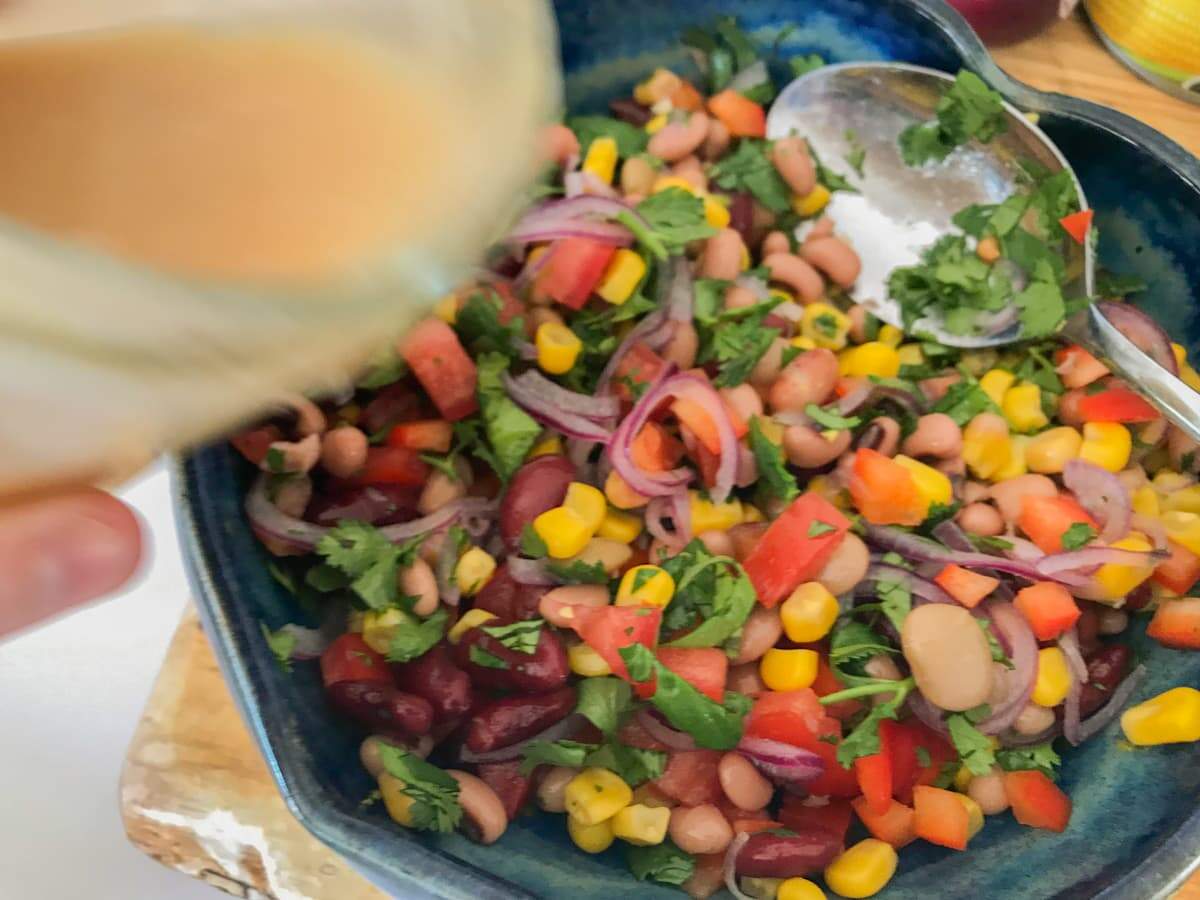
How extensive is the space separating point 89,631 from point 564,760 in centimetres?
63

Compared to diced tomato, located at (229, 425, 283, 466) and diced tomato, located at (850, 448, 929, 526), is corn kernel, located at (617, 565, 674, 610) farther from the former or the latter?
diced tomato, located at (229, 425, 283, 466)

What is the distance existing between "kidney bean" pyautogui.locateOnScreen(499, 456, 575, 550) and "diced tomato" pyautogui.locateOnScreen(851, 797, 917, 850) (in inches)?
16.0

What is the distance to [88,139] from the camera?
21.1 inches

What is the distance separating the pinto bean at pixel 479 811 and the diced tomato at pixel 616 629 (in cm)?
16

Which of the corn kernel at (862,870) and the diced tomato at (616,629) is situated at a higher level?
the diced tomato at (616,629)

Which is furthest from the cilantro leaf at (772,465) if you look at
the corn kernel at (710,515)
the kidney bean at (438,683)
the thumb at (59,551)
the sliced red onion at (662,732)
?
the thumb at (59,551)

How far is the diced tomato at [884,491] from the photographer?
39.5 inches

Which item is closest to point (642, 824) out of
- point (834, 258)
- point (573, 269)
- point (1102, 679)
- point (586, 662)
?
point (586, 662)

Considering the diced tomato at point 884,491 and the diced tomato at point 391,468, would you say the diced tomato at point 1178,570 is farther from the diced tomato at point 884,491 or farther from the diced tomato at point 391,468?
the diced tomato at point 391,468

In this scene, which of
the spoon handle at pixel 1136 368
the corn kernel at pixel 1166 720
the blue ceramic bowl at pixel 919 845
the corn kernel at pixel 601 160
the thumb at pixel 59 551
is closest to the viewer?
the thumb at pixel 59 551

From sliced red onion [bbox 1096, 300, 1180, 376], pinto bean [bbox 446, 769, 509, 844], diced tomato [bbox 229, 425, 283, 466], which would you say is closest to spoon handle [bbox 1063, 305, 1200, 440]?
sliced red onion [bbox 1096, 300, 1180, 376]

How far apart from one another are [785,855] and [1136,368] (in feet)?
2.05

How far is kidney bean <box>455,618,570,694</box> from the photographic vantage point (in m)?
0.89

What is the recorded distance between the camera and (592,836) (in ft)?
2.89
